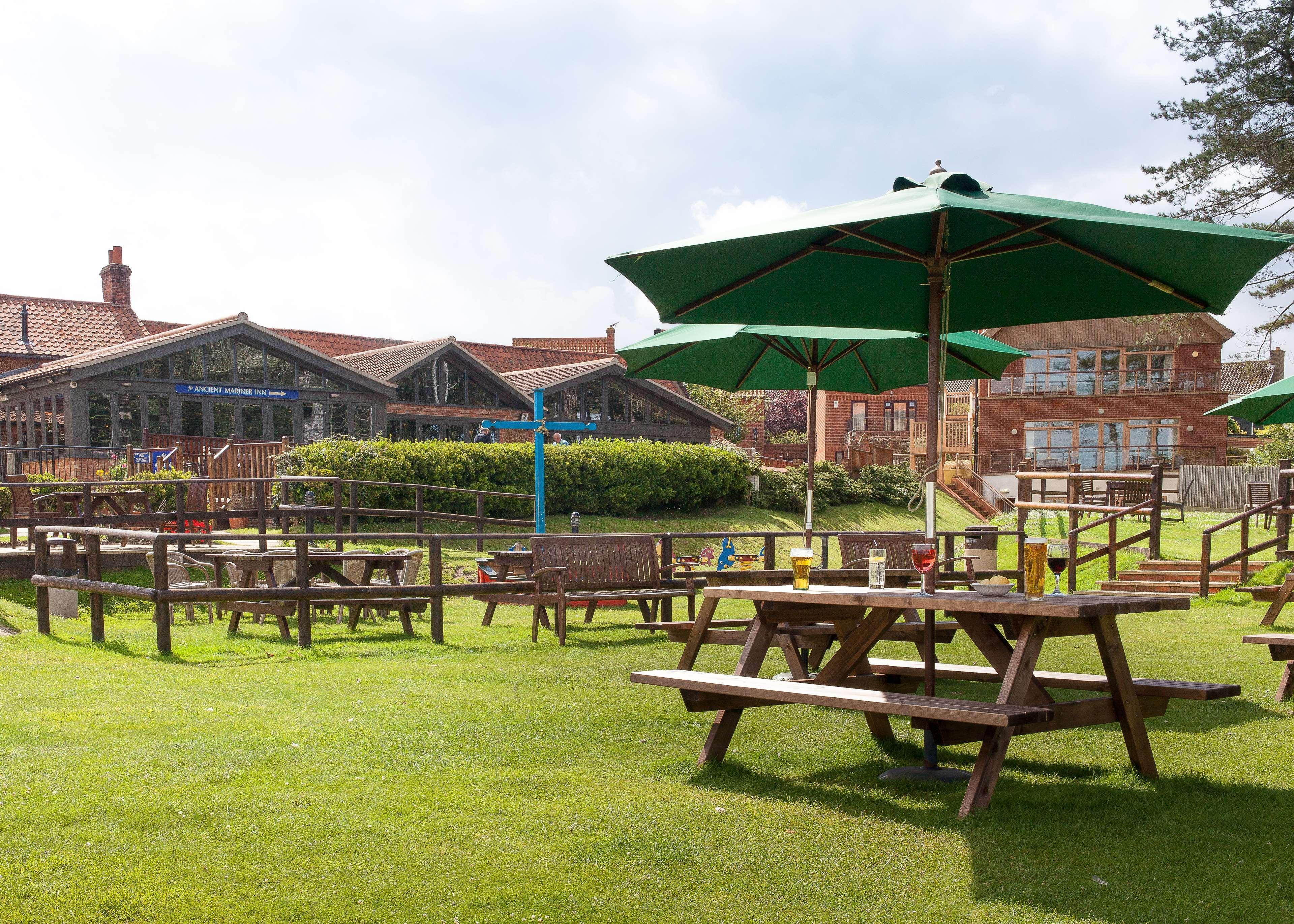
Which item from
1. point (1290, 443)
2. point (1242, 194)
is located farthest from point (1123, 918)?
point (1290, 443)

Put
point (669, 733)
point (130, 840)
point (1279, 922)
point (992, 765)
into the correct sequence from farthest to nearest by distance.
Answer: point (669, 733), point (992, 765), point (130, 840), point (1279, 922)

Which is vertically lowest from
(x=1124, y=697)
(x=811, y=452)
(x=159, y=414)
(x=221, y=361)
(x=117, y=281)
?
(x=1124, y=697)

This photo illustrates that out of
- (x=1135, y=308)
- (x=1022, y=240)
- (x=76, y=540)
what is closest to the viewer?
(x=1022, y=240)

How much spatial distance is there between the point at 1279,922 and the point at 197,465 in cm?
2059

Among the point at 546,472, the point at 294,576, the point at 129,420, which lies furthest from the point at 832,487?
the point at 294,576

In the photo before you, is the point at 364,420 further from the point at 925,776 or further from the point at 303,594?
the point at 925,776

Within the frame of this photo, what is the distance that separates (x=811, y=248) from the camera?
574cm

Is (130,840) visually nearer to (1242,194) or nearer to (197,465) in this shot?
(197,465)

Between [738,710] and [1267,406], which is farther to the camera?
[1267,406]

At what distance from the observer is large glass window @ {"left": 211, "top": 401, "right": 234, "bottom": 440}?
27.4m

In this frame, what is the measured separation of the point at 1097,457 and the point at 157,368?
31.5 m

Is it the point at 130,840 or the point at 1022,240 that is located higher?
the point at 1022,240

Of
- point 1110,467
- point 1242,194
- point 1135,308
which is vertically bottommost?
point 1110,467

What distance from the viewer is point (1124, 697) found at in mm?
4418
